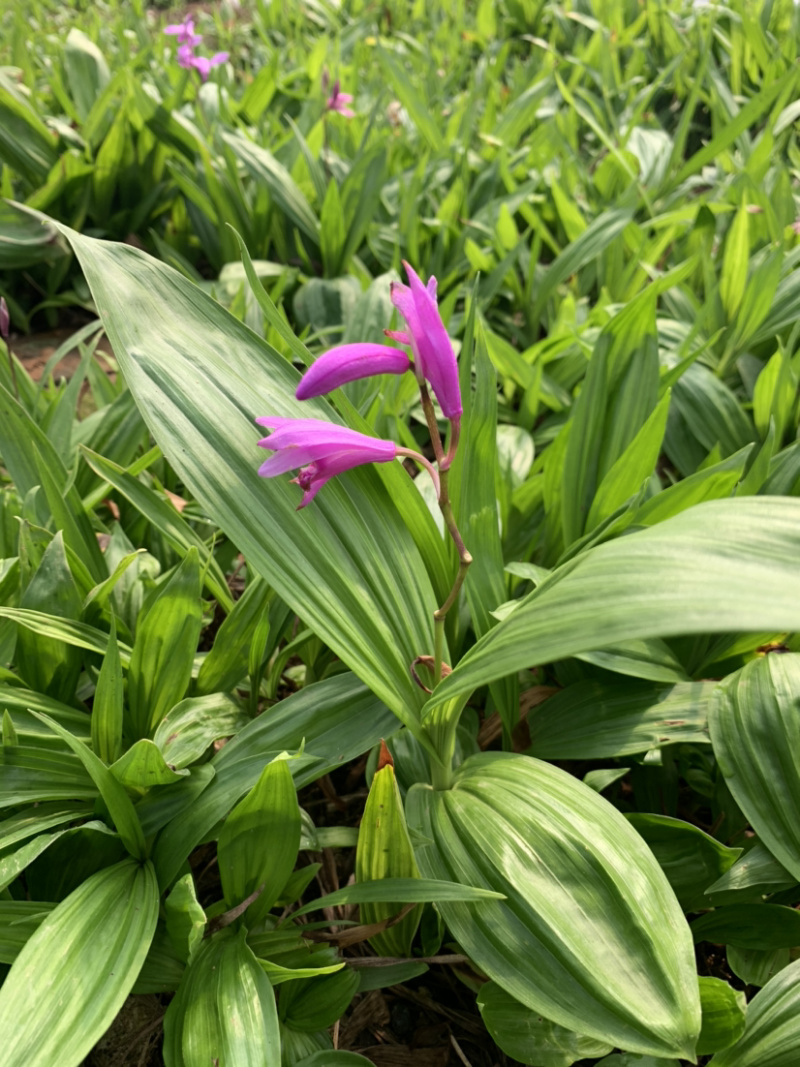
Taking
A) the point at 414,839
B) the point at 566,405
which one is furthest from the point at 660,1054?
the point at 566,405

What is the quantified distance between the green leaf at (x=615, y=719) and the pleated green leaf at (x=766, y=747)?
0.06 metres

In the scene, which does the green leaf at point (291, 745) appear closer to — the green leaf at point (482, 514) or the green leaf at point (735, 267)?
the green leaf at point (482, 514)

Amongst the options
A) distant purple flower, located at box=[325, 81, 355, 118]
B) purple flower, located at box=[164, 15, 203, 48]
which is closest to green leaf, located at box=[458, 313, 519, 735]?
distant purple flower, located at box=[325, 81, 355, 118]

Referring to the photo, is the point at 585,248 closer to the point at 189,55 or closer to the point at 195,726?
the point at 195,726

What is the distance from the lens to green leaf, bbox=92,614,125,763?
3.48ft

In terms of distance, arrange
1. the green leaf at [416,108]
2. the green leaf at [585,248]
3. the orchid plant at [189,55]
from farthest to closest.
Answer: the orchid plant at [189,55] → the green leaf at [416,108] → the green leaf at [585,248]

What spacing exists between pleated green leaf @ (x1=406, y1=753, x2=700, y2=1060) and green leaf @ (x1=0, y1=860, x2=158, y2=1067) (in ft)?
1.19

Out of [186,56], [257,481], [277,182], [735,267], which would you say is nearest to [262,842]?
[257,481]

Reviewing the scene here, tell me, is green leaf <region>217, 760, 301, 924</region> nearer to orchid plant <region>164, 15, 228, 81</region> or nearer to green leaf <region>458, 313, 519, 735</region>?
green leaf <region>458, 313, 519, 735</region>

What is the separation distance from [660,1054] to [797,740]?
0.45 metres

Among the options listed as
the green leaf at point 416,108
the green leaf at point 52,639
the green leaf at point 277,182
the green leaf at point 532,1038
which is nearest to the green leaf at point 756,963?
the green leaf at point 532,1038

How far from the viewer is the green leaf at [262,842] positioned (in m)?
0.98

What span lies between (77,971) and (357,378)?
72 cm

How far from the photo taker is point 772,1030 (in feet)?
3.19
